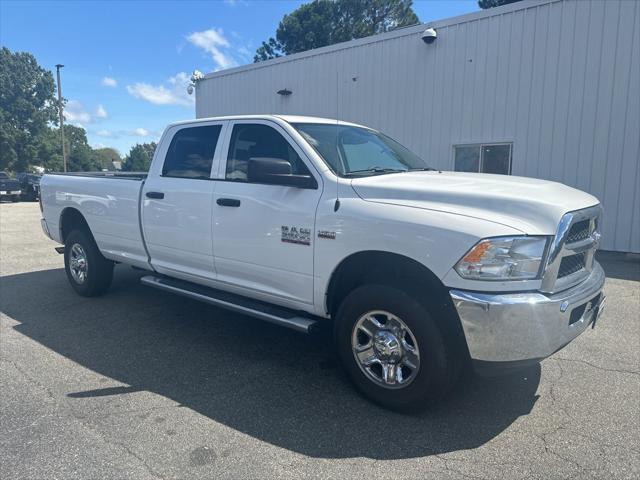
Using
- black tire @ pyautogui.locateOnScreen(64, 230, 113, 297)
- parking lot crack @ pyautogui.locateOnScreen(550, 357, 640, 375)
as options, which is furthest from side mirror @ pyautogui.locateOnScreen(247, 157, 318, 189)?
black tire @ pyautogui.locateOnScreen(64, 230, 113, 297)

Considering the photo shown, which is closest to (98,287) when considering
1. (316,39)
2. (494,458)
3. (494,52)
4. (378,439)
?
(378,439)

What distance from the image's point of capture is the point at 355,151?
4195 mm

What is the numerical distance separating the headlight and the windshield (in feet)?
4.13

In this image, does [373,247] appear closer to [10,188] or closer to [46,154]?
[10,188]

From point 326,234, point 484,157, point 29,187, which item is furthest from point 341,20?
point 326,234

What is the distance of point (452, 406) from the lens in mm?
3512

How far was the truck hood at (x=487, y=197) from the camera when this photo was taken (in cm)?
300

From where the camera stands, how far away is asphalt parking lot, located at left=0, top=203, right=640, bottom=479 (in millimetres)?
2824

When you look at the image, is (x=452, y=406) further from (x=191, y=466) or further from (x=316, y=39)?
(x=316, y=39)

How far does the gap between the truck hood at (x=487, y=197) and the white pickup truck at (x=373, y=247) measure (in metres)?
0.01

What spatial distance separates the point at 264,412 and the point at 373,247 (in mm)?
1356

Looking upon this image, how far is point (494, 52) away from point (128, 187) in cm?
813

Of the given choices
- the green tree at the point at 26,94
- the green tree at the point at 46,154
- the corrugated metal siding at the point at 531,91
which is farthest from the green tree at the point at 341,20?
the green tree at the point at 26,94

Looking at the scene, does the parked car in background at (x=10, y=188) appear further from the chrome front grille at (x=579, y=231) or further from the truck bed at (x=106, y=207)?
the chrome front grille at (x=579, y=231)
